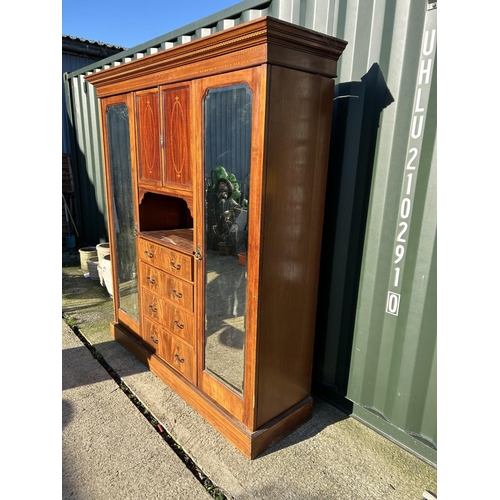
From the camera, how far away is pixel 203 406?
2.41 meters

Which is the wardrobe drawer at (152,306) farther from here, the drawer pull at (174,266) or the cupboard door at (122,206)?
the drawer pull at (174,266)

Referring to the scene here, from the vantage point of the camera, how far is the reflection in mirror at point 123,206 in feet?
9.29

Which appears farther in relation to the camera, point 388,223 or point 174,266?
point 174,266

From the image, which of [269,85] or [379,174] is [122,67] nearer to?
[269,85]

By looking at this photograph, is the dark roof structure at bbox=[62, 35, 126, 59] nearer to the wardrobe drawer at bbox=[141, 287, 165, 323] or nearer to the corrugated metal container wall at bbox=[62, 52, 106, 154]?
the corrugated metal container wall at bbox=[62, 52, 106, 154]

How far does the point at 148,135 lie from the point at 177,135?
14.2 inches

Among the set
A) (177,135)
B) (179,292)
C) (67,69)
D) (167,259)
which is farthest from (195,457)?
(67,69)

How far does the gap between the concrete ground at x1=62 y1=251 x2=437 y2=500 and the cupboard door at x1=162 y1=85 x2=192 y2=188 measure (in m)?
1.57

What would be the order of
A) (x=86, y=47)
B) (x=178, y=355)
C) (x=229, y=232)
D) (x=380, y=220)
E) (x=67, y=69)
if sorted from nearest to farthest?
(x=229, y=232)
(x=380, y=220)
(x=178, y=355)
(x=67, y=69)
(x=86, y=47)

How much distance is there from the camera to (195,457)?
212 centimetres

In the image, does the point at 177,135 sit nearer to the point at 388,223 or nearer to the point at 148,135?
the point at 148,135

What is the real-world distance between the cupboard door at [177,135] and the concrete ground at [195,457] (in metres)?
1.57

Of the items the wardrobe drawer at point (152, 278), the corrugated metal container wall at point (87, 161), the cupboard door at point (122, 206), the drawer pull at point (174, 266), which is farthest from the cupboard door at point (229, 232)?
the corrugated metal container wall at point (87, 161)

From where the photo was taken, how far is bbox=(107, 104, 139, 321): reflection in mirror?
2.83 metres
